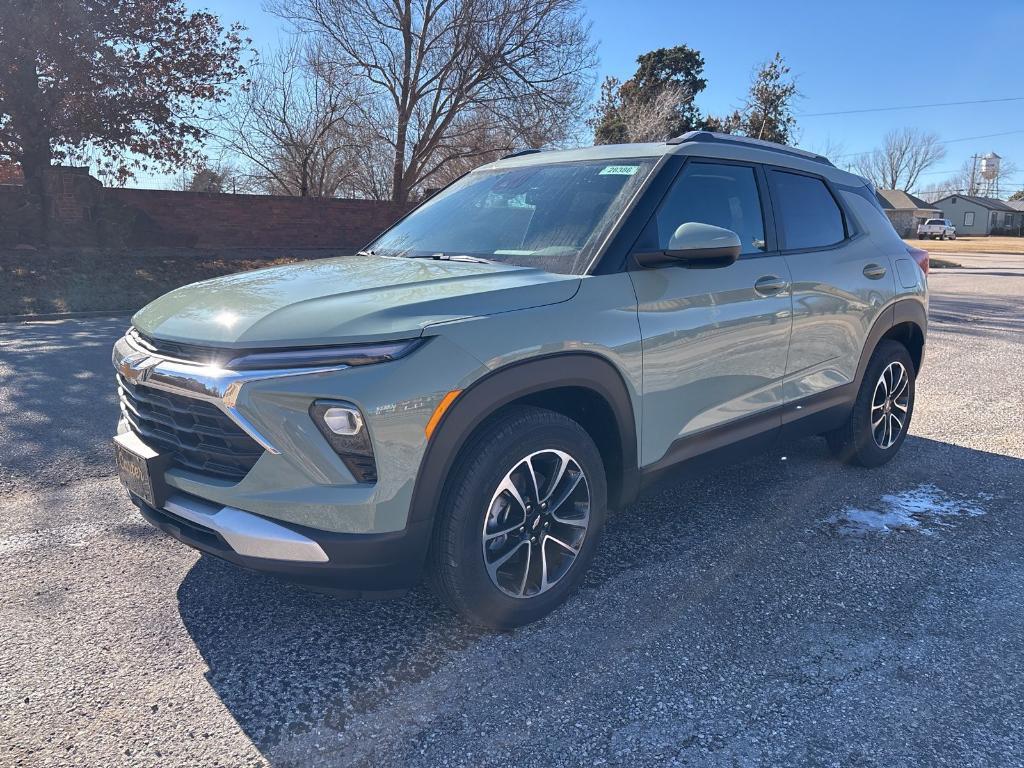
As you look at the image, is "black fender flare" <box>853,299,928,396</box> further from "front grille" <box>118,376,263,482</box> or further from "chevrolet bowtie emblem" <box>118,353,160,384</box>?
"chevrolet bowtie emblem" <box>118,353,160,384</box>

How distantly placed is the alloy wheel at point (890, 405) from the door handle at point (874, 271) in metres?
0.60

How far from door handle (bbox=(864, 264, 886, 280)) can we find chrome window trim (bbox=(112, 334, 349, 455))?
3.36 m

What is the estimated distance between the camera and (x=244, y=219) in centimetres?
1942

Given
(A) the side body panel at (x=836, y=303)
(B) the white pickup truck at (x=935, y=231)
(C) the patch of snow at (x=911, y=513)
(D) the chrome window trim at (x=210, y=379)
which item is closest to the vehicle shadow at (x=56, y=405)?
(D) the chrome window trim at (x=210, y=379)

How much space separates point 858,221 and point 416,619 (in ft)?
11.4

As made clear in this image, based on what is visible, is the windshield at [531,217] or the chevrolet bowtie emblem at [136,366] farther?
the windshield at [531,217]

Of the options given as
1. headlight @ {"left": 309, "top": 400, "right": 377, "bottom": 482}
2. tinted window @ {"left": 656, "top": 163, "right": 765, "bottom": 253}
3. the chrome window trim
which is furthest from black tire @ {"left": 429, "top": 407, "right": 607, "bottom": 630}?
tinted window @ {"left": 656, "top": 163, "right": 765, "bottom": 253}

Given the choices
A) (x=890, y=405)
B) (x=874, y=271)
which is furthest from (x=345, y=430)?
(x=890, y=405)

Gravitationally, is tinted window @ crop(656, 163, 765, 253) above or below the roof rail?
below

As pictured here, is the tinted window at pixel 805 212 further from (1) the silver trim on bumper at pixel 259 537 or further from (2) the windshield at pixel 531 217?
(1) the silver trim on bumper at pixel 259 537

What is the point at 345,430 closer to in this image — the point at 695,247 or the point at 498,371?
the point at 498,371

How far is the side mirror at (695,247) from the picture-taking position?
3.07 m

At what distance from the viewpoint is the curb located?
37.6ft

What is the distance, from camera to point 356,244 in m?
21.4
